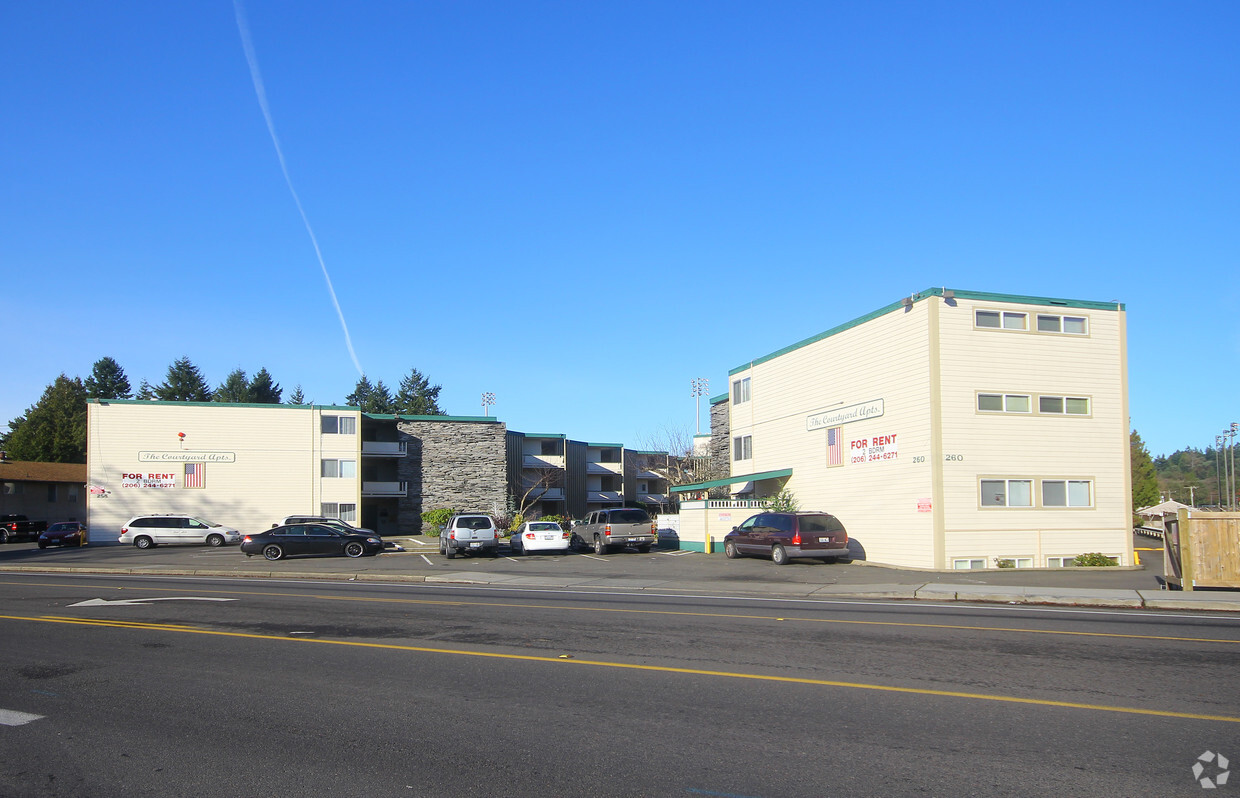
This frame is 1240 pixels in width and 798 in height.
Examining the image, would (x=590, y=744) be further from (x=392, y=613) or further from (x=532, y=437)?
(x=532, y=437)

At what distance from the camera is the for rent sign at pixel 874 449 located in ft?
90.0

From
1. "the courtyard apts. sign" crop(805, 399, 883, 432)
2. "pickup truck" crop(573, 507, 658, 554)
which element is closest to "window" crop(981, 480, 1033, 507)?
"the courtyard apts. sign" crop(805, 399, 883, 432)

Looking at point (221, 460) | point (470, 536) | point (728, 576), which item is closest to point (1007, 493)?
point (728, 576)

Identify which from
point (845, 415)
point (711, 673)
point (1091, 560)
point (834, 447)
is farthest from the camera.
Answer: point (834, 447)

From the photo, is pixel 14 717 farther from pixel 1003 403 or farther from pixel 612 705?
pixel 1003 403

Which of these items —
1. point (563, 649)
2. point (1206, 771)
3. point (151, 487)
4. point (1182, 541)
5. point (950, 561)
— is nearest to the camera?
point (1206, 771)

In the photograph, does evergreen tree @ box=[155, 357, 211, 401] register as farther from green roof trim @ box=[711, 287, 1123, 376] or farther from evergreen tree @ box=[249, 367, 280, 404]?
green roof trim @ box=[711, 287, 1123, 376]

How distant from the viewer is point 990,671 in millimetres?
9422

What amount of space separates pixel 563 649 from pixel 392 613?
4.90 meters

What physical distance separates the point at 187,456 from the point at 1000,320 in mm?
43204

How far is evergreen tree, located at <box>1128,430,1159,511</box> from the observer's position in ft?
251

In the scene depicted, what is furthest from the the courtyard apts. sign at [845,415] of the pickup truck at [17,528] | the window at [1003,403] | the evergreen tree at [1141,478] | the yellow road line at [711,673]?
the evergreen tree at [1141,478]

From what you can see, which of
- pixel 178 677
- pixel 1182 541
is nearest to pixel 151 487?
pixel 178 677

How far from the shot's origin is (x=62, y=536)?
4528cm
